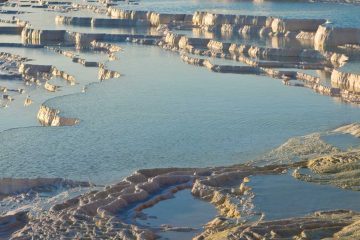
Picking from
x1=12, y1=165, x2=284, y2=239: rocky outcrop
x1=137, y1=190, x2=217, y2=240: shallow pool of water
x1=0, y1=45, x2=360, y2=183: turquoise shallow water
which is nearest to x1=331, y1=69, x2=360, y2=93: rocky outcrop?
x1=0, y1=45, x2=360, y2=183: turquoise shallow water

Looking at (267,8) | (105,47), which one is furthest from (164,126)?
(267,8)

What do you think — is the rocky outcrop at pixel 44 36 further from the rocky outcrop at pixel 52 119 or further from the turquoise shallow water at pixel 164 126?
the rocky outcrop at pixel 52 119

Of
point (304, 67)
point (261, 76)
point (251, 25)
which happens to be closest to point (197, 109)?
point (261, 76)

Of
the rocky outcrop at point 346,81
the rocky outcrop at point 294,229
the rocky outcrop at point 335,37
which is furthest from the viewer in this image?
the rocky outcrop at point 335,37

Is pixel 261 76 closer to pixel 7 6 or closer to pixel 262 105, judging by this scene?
pixel 262 105

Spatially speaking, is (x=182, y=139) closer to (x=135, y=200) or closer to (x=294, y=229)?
(x=135, y=200)

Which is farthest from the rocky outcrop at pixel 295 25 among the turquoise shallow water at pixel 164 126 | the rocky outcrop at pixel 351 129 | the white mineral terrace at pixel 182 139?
the rocky outcrop at pixel 351 129

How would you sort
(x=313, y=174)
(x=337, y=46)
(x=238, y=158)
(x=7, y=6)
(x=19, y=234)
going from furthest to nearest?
1. (x=7, y=6)
2. (x=337, y=46)
3. (x=238, y=158)
4. (x=313, y=174)
5. (x=19, y=234)
